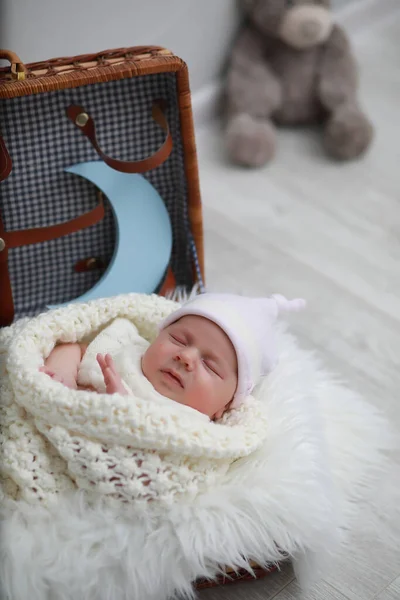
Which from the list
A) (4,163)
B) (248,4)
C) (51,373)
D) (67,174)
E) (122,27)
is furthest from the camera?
(248,4)

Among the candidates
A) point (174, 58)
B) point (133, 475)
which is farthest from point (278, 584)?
point (174, 58)

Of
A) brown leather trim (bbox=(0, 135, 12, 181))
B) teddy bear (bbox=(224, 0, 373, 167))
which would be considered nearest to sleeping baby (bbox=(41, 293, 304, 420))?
brown leather trim (bbox=(0, 135, 12, 181))

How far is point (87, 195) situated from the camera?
1.39 m

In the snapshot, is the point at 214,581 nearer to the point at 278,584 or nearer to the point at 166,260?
the point at 278,584

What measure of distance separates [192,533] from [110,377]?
24 cm

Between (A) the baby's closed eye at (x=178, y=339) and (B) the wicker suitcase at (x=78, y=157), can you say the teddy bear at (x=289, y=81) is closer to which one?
(B) the wicker suitcase at (x=78, y=157)

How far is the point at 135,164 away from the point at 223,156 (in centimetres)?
70

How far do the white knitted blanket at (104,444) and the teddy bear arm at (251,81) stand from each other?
1107mm

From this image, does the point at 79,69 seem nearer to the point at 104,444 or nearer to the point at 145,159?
the point at 145,159

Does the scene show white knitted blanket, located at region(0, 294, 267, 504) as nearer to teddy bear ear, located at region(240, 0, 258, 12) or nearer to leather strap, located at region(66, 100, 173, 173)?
leather strap, located at region(66, 100, 173, 173)

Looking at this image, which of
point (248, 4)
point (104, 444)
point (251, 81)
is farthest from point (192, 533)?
point (248, 4)

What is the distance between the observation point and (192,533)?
1.04 meters

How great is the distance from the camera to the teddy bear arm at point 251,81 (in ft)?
6.55

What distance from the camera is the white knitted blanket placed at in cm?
104
